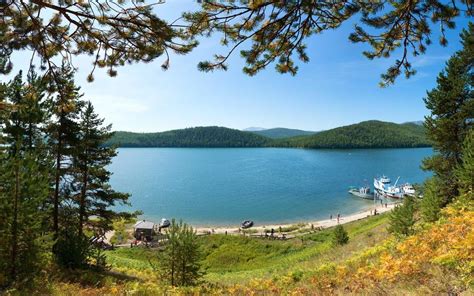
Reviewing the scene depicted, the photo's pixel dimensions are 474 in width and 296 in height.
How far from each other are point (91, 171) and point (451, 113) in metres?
23.9

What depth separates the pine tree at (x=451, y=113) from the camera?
20953 mm

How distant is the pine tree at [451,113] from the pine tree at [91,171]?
21913mm

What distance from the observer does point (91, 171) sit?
18438mm

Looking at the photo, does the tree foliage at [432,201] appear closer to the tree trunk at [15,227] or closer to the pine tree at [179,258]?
the pine tree at [179,258]

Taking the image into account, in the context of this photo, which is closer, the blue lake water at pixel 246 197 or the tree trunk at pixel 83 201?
the tree trunk at pixel 83 201

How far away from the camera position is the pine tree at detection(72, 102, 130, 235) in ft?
59.3

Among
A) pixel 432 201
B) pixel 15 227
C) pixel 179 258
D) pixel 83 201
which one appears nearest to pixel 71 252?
pixel 83 201

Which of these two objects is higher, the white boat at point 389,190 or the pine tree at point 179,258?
the pine tree at point 179,258

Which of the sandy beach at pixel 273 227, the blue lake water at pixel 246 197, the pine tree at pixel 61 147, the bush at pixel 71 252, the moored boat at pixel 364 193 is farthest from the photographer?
the moored boat at pixel 364 193

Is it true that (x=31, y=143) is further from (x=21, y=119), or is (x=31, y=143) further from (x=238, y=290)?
(x=238, y=290)

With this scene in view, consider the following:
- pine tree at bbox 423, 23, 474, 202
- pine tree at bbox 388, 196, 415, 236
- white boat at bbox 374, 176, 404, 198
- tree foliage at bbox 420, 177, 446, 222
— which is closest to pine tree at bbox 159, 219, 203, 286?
pine tree at bbox 388, 196, 415, 236

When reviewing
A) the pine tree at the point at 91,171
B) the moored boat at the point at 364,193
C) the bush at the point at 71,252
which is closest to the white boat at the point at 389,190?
the moored boat at the point at 364,193

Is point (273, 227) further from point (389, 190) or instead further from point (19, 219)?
point (19, 219)

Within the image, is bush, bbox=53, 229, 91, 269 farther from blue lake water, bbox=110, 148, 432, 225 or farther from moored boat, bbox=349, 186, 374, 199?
moored boat, bbox=349, 186, 374, 199
